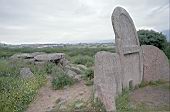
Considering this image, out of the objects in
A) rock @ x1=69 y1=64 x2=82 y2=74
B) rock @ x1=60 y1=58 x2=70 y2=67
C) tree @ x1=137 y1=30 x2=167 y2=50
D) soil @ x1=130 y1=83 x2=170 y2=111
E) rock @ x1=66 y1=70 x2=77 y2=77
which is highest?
tree @ x1=137 y1=30 x2=167 y2=50

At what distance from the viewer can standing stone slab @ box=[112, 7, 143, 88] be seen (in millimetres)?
11815

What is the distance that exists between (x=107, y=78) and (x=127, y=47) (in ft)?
9.14

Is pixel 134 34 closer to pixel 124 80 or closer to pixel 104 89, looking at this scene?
pixel 124 80

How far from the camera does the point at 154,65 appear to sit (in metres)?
14.0

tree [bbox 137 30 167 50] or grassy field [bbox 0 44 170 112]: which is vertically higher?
tree [bbox 137 30 167 50]

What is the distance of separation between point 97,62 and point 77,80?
7.38 ft

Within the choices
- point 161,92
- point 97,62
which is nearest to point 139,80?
point 161,92

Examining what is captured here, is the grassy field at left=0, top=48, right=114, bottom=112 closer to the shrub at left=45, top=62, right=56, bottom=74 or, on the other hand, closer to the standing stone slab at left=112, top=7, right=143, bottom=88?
the shrub at left=45, top=62, right=56, bottom=74

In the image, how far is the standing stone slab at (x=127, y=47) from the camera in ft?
38.8

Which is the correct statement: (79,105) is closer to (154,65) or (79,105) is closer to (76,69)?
(76,69)

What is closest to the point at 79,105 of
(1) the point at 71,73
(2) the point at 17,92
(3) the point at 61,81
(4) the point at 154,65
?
(2) the point at 17,92

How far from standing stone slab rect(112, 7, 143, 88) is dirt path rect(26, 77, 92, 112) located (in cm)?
186

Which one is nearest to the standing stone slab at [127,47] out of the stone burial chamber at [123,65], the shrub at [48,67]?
the stone burial chamber at [123,65]

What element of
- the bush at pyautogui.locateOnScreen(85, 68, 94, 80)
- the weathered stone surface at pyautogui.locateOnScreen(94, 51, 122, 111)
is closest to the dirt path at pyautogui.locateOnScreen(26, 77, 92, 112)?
the bush at pyautogui.locateOnScreen(85, 68, 94, 80)
